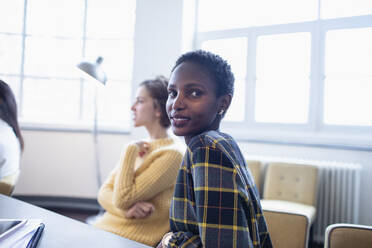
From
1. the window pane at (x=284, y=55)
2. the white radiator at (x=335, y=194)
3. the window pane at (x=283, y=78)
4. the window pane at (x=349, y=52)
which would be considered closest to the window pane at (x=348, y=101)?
the window pane at (x=349, y=52)

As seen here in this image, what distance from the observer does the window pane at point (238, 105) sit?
3652 mm

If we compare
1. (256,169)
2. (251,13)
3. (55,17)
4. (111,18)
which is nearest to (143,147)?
(256,169)

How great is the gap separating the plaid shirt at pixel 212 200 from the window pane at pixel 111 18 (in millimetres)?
3646

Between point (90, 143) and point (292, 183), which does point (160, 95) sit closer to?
point (292, 183)

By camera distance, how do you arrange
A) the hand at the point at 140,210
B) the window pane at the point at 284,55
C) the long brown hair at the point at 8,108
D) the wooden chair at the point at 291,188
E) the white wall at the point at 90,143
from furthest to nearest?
the white wall at the point at 90,143 < the window pane at the point at 284,55 < the wooden chair at the point at 291,188 < the long brown hair at the point at 8,108 < the hand at the point at 140,210

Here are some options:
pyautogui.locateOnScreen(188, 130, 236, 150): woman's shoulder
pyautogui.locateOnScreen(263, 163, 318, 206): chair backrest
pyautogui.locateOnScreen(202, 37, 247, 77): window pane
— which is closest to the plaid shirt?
pyautogui.locateOnScreen(188, 130, 236, 150): woman's shoulder

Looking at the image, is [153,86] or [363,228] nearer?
[363,228]

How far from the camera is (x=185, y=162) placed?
0.58m

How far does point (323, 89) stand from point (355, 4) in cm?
94

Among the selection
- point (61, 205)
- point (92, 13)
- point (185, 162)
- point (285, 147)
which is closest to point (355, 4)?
point (285, 147)

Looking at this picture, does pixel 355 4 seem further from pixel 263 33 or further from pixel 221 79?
pixel 221 79

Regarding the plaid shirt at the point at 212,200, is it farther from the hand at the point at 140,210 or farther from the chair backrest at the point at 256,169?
the chair backrest at the point at 256,169

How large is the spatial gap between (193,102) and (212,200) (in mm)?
224

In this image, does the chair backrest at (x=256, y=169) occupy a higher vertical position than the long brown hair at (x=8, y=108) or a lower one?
lower
